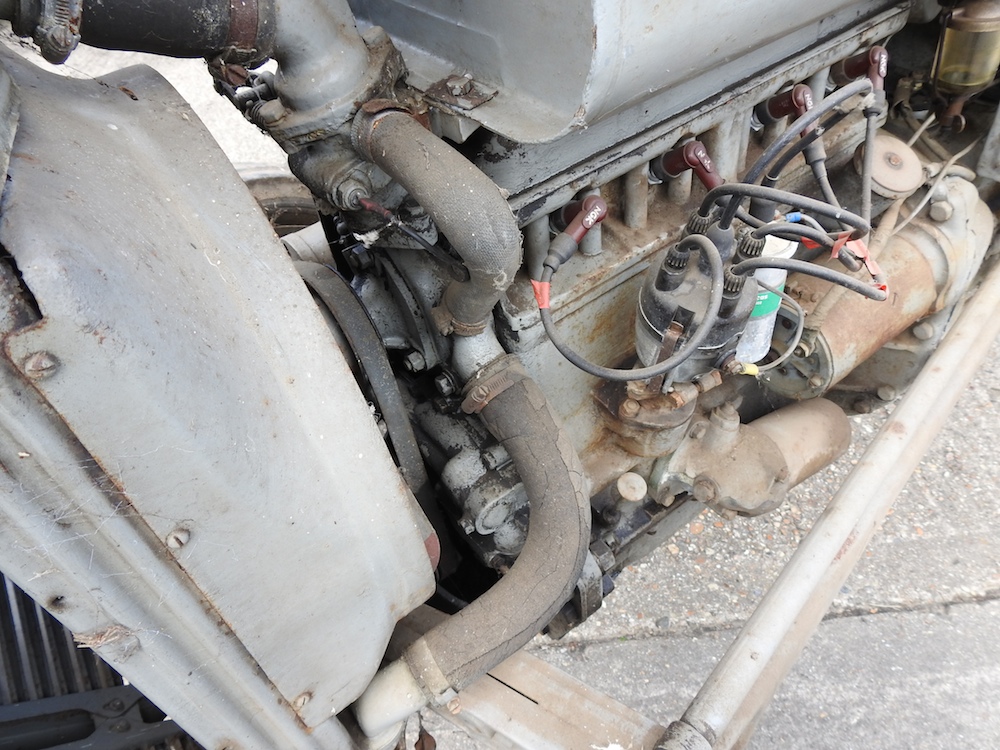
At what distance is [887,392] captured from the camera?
1529 millimetres

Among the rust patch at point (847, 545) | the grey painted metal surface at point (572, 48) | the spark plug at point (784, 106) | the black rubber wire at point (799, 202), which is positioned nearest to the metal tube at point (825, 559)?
the rust patch at point (847, 545)

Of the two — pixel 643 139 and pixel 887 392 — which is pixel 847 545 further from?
pixel 887 392

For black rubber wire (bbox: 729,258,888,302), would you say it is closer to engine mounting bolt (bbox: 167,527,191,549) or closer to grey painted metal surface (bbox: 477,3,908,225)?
grey painted metal surface (bbox: 477,3,908,225)

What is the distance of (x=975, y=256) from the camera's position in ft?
4.37

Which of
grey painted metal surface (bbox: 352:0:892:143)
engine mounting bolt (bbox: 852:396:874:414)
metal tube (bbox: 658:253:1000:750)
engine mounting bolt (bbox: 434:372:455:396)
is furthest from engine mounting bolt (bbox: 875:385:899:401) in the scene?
engine mounting bolt (bbox: 434:372:455:396)

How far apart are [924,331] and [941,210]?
25 cm

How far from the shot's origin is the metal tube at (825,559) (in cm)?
79

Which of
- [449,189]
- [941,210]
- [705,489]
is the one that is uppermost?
[449,189]

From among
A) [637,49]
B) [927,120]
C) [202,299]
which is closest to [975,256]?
[927,120]

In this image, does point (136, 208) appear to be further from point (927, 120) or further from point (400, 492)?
point (927, 120)

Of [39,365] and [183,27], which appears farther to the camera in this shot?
[183,27]

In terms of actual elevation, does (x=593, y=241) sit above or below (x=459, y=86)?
below

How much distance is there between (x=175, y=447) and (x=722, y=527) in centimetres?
143

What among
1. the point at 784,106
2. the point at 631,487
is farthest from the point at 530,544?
the point at 784,106
